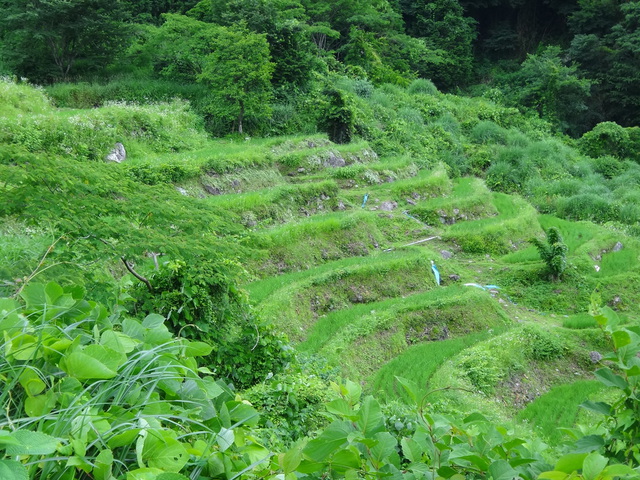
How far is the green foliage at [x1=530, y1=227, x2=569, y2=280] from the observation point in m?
11.9

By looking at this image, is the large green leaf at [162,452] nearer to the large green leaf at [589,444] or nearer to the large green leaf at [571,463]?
the large green leaf at [571,463]

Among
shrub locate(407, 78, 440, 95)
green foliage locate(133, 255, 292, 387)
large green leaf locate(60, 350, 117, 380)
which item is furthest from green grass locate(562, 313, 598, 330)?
shrub locate(407, 78, 440, 95)

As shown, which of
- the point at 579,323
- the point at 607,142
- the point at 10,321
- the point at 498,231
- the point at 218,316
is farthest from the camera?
the point at 607,142

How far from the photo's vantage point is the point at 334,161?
15750 mm

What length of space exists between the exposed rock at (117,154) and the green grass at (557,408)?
30.0ft

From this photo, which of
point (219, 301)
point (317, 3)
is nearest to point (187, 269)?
point (219, 301)

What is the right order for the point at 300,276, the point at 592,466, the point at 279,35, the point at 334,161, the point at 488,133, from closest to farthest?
the point at 592,466 < the point at 300,276 < the point at 334,161 < the point at 279,35 < the point at 488,133

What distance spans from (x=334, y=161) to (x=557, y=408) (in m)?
9.35

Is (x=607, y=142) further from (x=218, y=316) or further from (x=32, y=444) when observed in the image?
(x=32, y=444)

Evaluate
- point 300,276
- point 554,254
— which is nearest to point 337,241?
point 300,276

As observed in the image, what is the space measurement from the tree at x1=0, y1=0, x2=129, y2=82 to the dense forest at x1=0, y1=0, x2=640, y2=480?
0.09m

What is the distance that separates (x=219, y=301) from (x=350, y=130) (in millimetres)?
13275

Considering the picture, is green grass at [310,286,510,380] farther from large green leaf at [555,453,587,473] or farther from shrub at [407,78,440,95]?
shrub at [407,78,440,95]

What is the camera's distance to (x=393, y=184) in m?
15.5
